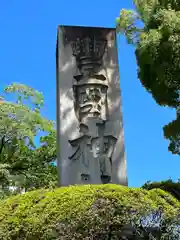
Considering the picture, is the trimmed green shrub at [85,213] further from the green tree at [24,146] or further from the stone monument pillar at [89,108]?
the green tree at [24,146]

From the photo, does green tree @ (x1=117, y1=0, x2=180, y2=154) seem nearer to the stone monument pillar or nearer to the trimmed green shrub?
the stone monument pillar

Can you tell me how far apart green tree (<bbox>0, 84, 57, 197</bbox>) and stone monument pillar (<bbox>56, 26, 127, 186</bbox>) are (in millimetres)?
5500

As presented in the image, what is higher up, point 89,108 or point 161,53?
point 161,53

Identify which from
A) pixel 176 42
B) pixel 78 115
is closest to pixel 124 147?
pixel 78 115

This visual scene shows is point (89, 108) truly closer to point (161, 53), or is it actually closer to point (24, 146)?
point (161, 53)

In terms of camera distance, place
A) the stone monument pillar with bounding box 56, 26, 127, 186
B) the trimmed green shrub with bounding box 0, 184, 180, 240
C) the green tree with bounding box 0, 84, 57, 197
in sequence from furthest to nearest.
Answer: the green tree with bounding box 0, 84, 57, 197 < the stone monument pillar with bounding box 56, 26, 127, 186 < the trimmed green shrub with bounding box 0, 184, 180, 240

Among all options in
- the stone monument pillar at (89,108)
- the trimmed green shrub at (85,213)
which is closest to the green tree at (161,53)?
the stone monument pillar at (89,108)

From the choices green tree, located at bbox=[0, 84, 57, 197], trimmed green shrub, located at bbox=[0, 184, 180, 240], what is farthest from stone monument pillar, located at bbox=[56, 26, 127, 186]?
green tree, located at bbox=[0, 84, 57, 197]

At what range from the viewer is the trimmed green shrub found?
3.86m

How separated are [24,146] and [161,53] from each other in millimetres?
5871

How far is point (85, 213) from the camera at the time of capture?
3.88 meters

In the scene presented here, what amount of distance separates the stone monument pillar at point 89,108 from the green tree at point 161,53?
213 cm

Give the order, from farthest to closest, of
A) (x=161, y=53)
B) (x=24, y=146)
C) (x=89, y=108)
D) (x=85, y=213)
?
(x=24, y=146)
(x=161, y=53)
(x=89, y=108)
(x=85, y=213)

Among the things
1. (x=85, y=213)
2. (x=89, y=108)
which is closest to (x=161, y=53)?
(x=89, y=108)
